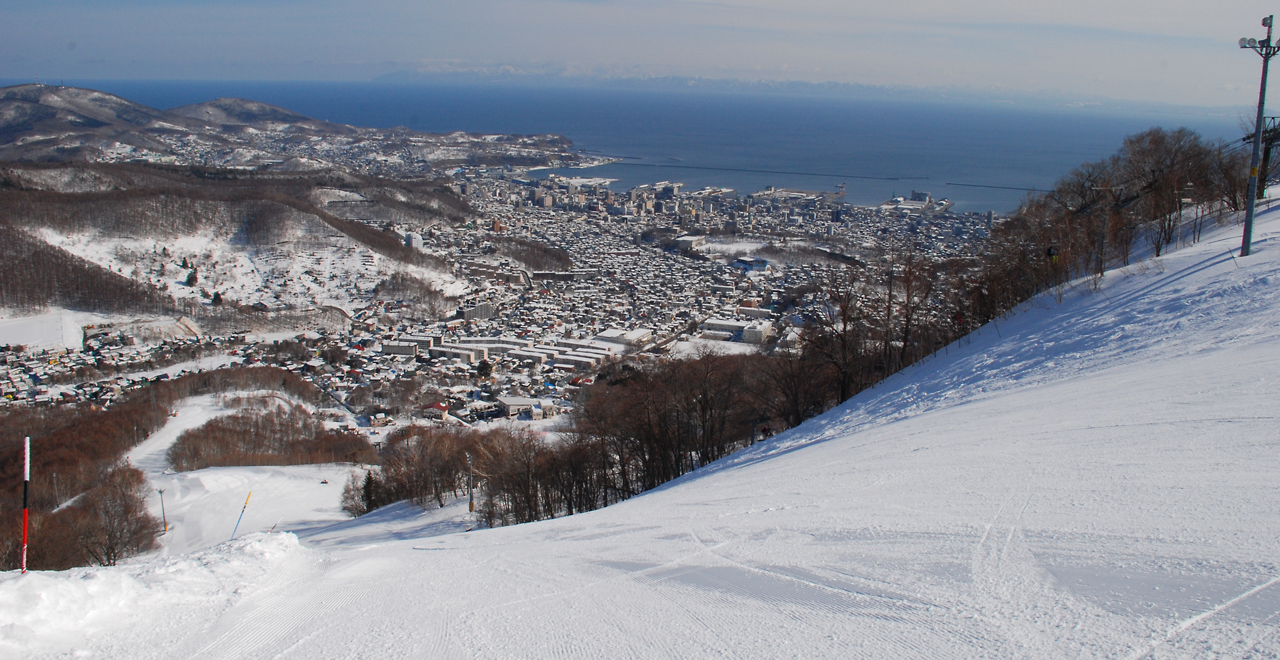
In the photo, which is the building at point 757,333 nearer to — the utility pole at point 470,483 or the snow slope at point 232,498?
the utility pole at point 470,483

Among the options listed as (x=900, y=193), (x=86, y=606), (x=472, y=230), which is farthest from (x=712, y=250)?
(x=86, y=606)

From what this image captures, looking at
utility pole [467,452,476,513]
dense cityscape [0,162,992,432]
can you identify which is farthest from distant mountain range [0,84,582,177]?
utility pole [467,452,476,513]

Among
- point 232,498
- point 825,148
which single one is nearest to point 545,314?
point 232,498

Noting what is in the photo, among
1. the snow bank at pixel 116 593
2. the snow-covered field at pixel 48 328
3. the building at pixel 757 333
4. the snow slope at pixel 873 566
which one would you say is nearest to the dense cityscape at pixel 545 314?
the building at pixel 757 333

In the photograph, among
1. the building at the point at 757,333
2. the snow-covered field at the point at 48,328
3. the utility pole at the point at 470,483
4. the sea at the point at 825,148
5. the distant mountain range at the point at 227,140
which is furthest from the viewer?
the distant mountain range at the point at 227,140

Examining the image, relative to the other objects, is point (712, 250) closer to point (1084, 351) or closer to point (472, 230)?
point (472, 230)

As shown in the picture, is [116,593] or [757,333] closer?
[116,593]

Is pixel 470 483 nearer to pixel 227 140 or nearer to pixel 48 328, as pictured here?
pixel 48 328
